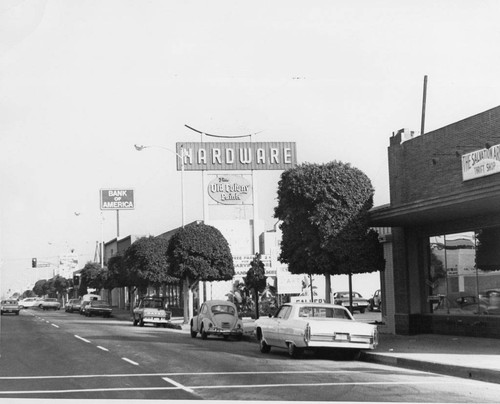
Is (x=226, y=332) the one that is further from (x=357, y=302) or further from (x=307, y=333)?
(x=357, y=302)

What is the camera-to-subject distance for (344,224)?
2545 cm

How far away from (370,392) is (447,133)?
12.5 m

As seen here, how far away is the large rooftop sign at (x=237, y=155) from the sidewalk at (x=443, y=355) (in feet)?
95.9

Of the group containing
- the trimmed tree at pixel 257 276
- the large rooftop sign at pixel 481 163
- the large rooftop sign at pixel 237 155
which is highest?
the large rooftop sign at pixel 237 155

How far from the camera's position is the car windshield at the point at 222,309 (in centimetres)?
3009

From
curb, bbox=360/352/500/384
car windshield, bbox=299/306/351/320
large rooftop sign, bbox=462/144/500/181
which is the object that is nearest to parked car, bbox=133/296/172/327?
car windshield, bbox=299/306/351/320

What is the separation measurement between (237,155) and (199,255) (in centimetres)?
1451

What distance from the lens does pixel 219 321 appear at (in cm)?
2948

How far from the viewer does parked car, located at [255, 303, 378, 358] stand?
19562 millimetres

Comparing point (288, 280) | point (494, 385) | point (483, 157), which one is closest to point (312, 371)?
point (494, 385)

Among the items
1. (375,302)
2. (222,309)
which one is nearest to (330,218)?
(222,309)

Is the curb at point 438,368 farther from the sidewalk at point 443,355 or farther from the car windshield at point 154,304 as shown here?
the car windshield at point 154,304

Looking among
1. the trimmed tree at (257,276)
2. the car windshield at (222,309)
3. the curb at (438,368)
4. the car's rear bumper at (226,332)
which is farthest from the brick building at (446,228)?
the trimmed tree at (257,276)

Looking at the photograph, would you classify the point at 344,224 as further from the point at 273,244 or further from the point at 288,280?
the point at 273,244
